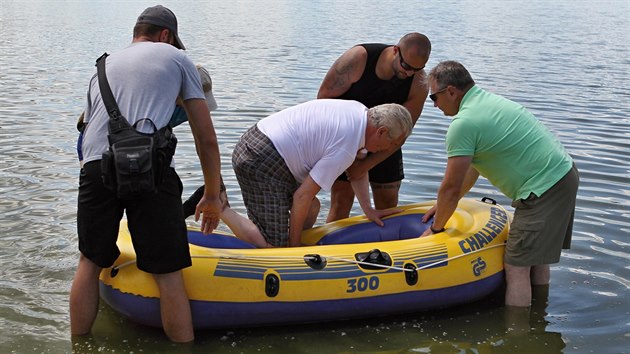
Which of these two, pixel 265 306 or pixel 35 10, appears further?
pixel 35 10

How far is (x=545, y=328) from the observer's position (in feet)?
16.4

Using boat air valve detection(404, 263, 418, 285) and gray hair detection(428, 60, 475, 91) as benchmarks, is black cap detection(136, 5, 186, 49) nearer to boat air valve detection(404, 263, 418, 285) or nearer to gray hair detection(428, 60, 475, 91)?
gray hair detection(428, 60, 475, 91)

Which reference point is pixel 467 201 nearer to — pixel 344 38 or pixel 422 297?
pixel 422 297

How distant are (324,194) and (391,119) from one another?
297cm

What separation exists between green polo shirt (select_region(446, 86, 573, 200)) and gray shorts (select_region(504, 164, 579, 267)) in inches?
2.3

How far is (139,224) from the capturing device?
4113 millimetres

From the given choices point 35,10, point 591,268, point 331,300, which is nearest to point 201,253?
point 331,300

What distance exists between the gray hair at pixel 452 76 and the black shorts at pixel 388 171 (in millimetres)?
987

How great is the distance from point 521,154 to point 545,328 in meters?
1.02

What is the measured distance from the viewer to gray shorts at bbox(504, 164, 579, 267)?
197 inches

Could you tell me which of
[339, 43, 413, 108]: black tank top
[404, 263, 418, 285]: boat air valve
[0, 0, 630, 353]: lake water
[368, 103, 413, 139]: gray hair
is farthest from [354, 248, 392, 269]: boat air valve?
[339, 43, 413, 108]: black tank top

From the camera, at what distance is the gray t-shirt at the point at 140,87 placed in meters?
4.03

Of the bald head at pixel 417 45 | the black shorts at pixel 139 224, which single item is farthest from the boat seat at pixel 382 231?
the black shorts at pixel 139 224

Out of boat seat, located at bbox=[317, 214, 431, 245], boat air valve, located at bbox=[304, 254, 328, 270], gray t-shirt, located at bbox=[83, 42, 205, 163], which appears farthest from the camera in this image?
boat seat, located at bbox=[317, 214, 431, 245]
